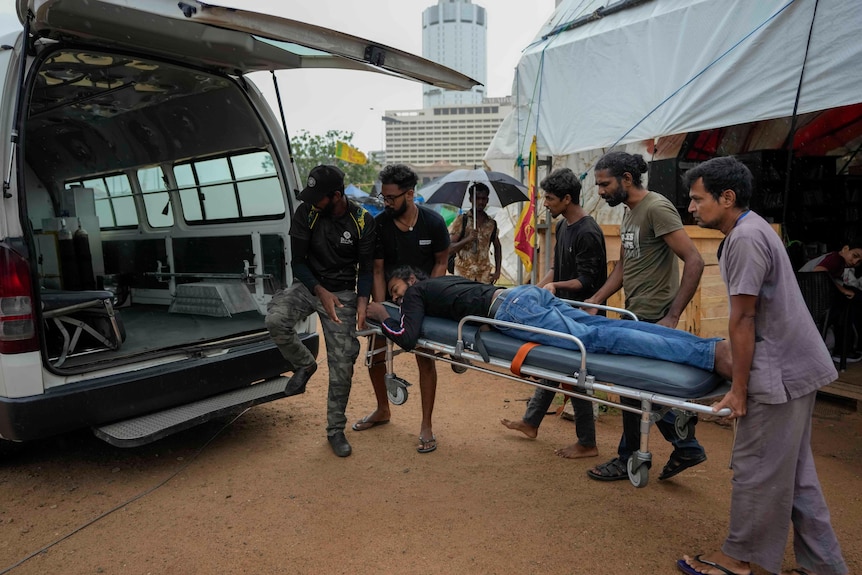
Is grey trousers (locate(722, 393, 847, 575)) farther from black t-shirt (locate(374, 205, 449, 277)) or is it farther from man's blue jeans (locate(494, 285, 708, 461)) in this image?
black t-shirt (locate(374, 205, 449, 277))

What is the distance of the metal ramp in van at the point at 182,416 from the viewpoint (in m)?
3.31

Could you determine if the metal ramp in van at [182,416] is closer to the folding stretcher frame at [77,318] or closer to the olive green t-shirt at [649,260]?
the folding stretcher frame at [77,318]

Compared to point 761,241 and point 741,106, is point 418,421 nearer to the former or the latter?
point 761,241

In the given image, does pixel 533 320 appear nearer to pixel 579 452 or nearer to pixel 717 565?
pixel 579 452

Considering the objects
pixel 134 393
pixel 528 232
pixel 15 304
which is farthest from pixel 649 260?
A: pixel 528 232

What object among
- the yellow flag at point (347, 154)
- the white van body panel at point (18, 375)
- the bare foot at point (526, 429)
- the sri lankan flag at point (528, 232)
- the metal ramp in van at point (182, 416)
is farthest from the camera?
the yellow flag at point (347, 154)

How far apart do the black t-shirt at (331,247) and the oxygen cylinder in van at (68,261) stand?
11.8 feet

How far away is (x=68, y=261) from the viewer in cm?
629

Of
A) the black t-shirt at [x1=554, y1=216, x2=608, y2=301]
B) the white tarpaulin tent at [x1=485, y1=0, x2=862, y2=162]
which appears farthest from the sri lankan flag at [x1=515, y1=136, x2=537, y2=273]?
the black t-shirt at [x1=554, y1=216, x2=608, y2=301]

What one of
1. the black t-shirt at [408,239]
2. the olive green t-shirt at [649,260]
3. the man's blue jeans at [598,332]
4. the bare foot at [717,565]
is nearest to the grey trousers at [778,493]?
the bare foot at [717,565]

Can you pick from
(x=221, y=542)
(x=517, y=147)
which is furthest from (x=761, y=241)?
(x=517, y=147)

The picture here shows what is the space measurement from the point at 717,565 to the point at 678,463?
89 centimetres

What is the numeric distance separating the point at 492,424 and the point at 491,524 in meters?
1.59

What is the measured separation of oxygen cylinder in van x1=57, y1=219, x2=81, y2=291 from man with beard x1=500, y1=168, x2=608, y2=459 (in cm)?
499
